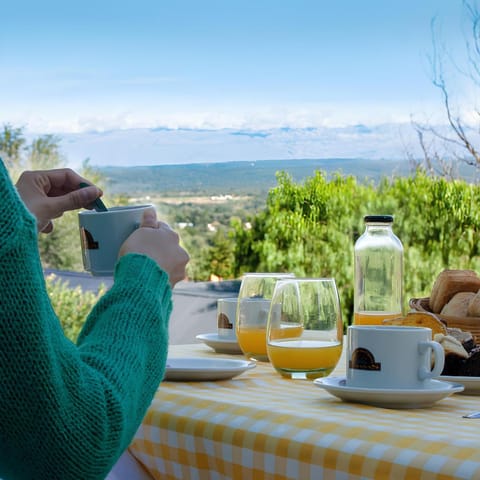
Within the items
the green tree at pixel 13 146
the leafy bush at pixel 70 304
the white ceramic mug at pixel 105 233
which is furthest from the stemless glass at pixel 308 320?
the green tree at pixel 13 146

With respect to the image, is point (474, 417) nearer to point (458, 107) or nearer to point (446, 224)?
point (446, 224)

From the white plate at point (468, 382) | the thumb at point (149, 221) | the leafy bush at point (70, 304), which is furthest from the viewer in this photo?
the leafy bush at point (70, 304)

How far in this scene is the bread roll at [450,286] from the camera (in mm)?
1595

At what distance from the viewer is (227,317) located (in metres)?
1.88

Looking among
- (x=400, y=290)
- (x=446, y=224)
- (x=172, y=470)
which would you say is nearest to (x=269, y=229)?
(x=446, y=224)

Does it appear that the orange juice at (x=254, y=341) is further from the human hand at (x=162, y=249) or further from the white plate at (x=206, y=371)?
the human hand at (x=162, y=249)

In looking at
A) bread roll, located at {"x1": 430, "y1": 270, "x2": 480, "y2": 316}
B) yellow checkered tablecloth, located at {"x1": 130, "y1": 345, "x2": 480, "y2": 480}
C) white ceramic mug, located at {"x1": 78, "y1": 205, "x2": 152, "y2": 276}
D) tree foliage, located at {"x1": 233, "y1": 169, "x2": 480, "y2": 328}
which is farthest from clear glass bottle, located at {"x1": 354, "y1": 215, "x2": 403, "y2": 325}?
tree foliage, located at {"x1": 233, "y1": 169, "x2": 480, "y2": 328}

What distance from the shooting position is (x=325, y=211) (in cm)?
509

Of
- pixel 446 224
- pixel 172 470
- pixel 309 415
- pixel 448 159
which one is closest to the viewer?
pixel 309 415

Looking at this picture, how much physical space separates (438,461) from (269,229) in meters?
4.15

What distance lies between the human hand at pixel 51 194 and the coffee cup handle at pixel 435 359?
1.48ft

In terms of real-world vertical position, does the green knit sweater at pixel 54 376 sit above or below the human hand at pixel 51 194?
below

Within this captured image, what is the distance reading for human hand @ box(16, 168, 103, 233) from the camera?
1258mm

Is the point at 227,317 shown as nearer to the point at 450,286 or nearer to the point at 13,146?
the point at 450,286
